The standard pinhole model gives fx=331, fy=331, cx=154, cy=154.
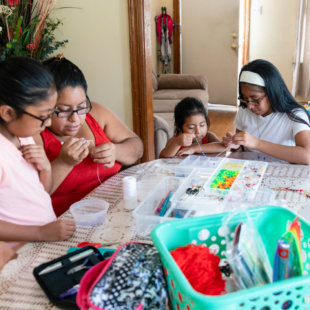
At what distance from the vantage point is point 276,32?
19.4 ft

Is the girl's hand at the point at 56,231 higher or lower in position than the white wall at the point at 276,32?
lower

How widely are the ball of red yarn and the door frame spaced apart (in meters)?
2.05

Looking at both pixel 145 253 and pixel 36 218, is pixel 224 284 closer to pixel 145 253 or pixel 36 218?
pixel 145 253

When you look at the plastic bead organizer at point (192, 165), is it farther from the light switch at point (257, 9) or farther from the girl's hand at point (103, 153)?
the light switch at point (257, 9)

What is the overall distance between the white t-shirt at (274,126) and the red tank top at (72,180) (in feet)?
3.14

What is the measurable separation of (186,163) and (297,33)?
204 inches

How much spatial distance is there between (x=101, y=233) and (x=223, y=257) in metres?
0.43

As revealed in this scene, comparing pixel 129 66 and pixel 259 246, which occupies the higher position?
pixel 129 66

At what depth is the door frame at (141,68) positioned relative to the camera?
243 cm

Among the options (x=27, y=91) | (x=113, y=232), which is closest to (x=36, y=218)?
(x=113, y=232)

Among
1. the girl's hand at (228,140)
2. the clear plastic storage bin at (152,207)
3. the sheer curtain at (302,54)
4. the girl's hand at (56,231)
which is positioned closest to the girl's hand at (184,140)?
the girl's hand at (228,140)

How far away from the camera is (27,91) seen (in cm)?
102

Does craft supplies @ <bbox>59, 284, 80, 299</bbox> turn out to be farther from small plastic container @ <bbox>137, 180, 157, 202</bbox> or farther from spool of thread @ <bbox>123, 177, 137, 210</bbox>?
small plastic container @ <bbox>137, 180, 157, 202</bbox>

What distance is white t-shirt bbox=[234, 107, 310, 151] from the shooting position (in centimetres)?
178
